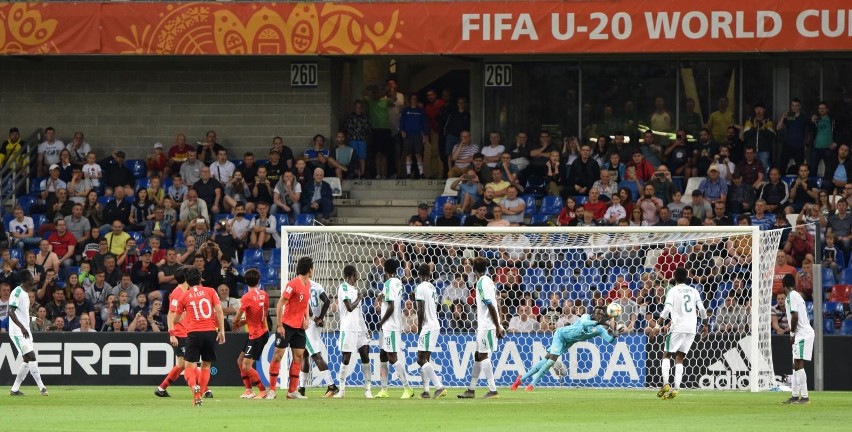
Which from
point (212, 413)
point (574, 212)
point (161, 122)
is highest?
point (161, 122)

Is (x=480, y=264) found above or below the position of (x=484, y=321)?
above

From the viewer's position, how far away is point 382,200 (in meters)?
28.9

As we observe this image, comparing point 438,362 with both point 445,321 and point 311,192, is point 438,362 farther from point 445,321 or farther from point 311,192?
point 311,192

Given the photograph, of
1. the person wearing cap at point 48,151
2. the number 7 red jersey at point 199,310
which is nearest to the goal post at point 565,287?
the number 7 red jersey at point 199,310

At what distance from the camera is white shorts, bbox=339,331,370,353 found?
1969 cm

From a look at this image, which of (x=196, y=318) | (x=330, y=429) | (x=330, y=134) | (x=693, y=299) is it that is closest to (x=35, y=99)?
(x=330, y=134)

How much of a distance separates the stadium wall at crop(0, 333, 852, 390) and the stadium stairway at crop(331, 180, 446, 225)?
5.07 m

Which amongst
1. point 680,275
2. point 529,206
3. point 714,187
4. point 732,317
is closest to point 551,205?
point 529,206

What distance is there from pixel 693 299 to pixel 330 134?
38.8ft

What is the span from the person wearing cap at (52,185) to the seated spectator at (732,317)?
43.1 ft

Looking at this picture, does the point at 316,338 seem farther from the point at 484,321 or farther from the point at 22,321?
the point at 22,321

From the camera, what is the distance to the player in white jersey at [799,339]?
18250mm

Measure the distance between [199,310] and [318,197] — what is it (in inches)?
390

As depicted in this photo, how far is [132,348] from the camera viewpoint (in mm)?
24125
